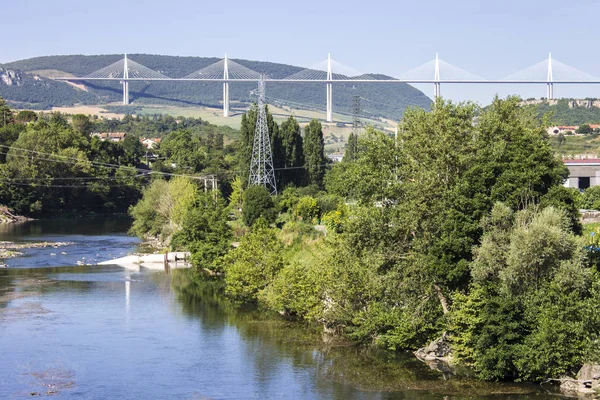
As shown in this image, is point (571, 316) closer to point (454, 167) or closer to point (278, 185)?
point (454, 167)

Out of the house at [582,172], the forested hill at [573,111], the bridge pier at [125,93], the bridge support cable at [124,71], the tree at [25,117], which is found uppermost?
the bridge support cable at [124,71]

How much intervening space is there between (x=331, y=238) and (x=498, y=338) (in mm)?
5921

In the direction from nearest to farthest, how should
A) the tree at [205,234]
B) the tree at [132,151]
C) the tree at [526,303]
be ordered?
the tree at [526,303], the tree at [205,234], the tree at [132,151]

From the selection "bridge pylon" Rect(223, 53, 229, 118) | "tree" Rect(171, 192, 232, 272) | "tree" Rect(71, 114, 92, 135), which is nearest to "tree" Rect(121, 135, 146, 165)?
"tree" Rect(71, 114, 92, 135)

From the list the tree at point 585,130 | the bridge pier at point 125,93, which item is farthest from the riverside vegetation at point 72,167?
the bridge pier at point 125,93

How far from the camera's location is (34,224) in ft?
145

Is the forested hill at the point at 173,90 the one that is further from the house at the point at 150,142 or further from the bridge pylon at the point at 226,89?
the house at the point at 150,142

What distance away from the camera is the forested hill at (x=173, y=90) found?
5133 inches

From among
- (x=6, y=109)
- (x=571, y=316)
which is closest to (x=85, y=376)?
(x=571, y=316)

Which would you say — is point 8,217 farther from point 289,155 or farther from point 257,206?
point 257,206

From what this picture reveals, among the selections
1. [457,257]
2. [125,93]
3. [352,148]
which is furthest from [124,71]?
[457,257]

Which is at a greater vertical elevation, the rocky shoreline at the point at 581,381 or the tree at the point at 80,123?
the tree at the point at 80,123

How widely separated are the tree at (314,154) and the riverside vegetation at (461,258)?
20.6 m

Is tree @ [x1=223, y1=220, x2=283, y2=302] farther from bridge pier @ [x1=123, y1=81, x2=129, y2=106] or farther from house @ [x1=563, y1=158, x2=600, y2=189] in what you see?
bridge pier @ [x1=123, y1=81, x2=129, y2=106]
